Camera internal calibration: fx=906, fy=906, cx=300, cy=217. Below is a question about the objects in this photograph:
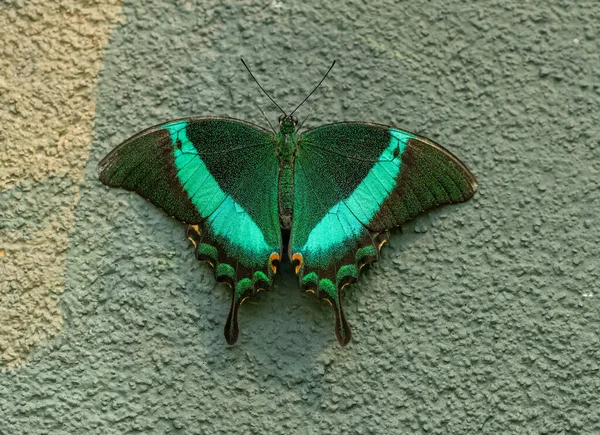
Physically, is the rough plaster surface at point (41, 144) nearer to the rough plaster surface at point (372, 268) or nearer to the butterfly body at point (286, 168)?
the rough plaster surface at point (372, 268)

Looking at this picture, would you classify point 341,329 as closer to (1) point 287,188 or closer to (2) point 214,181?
(1) point 287,188

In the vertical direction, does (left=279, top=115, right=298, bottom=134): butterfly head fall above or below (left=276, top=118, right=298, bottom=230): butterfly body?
above

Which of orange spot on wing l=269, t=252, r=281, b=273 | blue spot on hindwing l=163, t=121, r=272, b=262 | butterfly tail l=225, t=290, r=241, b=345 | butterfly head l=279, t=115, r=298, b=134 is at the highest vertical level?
butterfly head l=279, t=115, r=298, b=134

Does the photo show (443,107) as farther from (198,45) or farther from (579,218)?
(198,45)

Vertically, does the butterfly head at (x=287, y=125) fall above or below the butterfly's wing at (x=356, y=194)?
above

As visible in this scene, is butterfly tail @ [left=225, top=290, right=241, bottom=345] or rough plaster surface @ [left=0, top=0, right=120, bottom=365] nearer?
butterfly tail @ [left=225, top=290, right=241, bottom=345]

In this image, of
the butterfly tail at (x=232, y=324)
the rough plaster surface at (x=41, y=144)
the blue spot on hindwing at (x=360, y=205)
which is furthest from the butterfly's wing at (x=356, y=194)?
the rough plaster surface at (x=41, y=144)

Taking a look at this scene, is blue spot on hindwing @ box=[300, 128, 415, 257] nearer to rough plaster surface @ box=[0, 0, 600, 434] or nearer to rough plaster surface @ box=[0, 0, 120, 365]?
rough plaster surface @ box=[0, 0, 600, 434]

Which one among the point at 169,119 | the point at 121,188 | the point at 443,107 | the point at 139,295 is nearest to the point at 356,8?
the point at 443,107

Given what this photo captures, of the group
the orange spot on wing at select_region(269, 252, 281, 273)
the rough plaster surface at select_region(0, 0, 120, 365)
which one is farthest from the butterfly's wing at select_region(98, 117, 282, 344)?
the rough plaster surface at select_region(0, 0, 120, 365)

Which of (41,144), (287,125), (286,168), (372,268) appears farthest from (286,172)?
(41,144)
